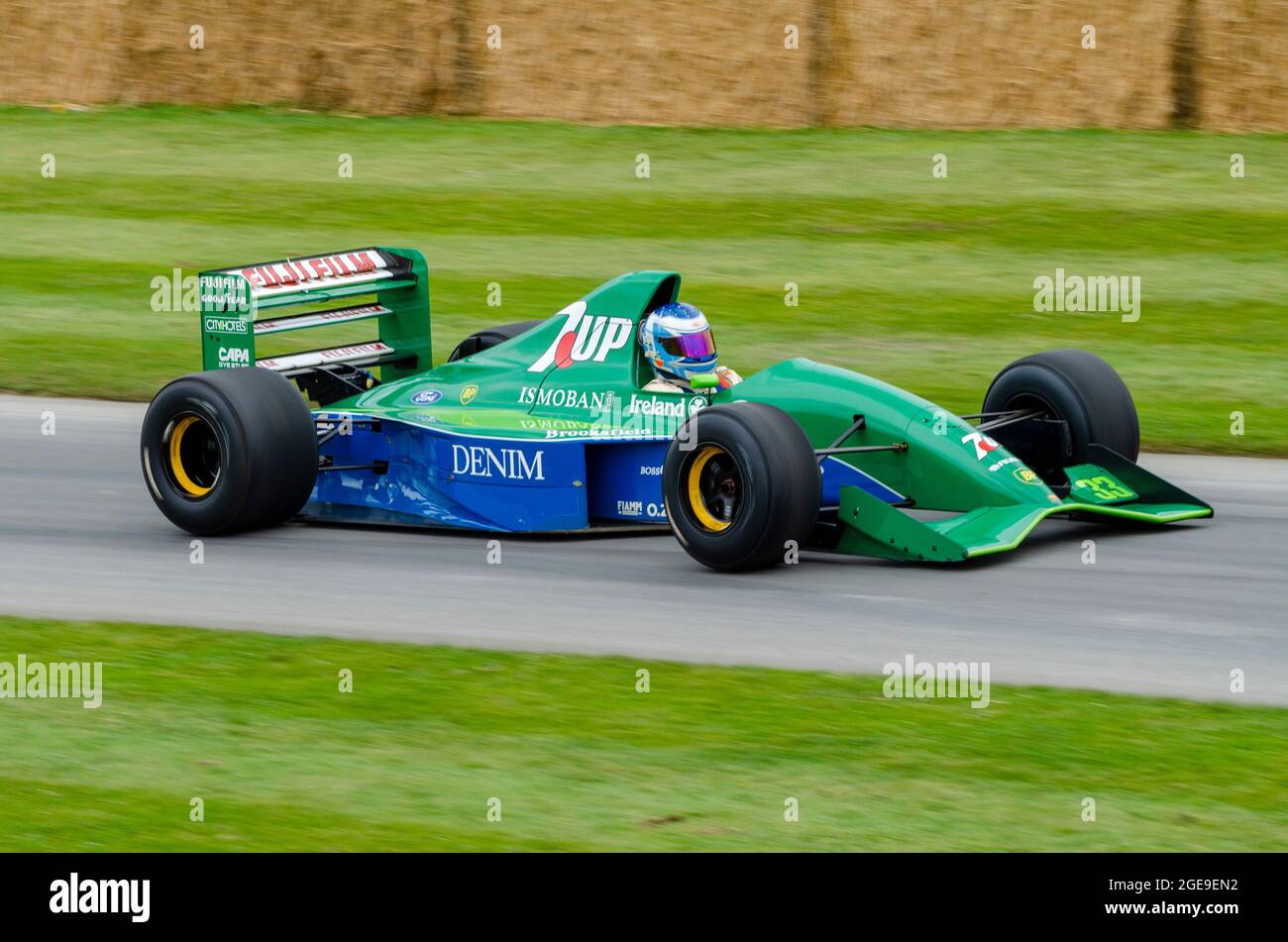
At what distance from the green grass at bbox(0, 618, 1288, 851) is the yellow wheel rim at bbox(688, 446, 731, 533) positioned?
5.33ft

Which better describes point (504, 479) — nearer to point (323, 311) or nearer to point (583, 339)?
point (583, 339)

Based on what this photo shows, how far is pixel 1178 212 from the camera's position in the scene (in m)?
19.6

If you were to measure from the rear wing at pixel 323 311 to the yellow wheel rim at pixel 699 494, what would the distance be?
2.90 metres

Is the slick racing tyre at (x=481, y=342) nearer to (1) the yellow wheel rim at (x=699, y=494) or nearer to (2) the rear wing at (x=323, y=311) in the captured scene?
(2) the rear wing at (x=323, y=311)

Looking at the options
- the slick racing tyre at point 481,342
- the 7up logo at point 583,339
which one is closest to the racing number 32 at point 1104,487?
the 7up logo at point 583,339

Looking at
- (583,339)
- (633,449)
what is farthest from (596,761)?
(583,339)

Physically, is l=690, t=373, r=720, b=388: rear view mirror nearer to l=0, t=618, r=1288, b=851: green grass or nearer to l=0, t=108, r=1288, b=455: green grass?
l=0, t=618, r=1288, b=851: green grass

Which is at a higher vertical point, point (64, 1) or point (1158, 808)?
point (64, 1)

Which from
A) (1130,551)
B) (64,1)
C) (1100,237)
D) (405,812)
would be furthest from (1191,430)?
(64,1)

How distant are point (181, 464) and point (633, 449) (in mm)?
2446

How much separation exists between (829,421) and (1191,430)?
13.6 ft

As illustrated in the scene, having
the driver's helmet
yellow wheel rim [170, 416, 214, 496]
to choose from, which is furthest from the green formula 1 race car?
the driver's helmet

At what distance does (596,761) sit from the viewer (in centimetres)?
737

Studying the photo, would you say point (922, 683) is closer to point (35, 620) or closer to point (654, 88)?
point (35, 620)
